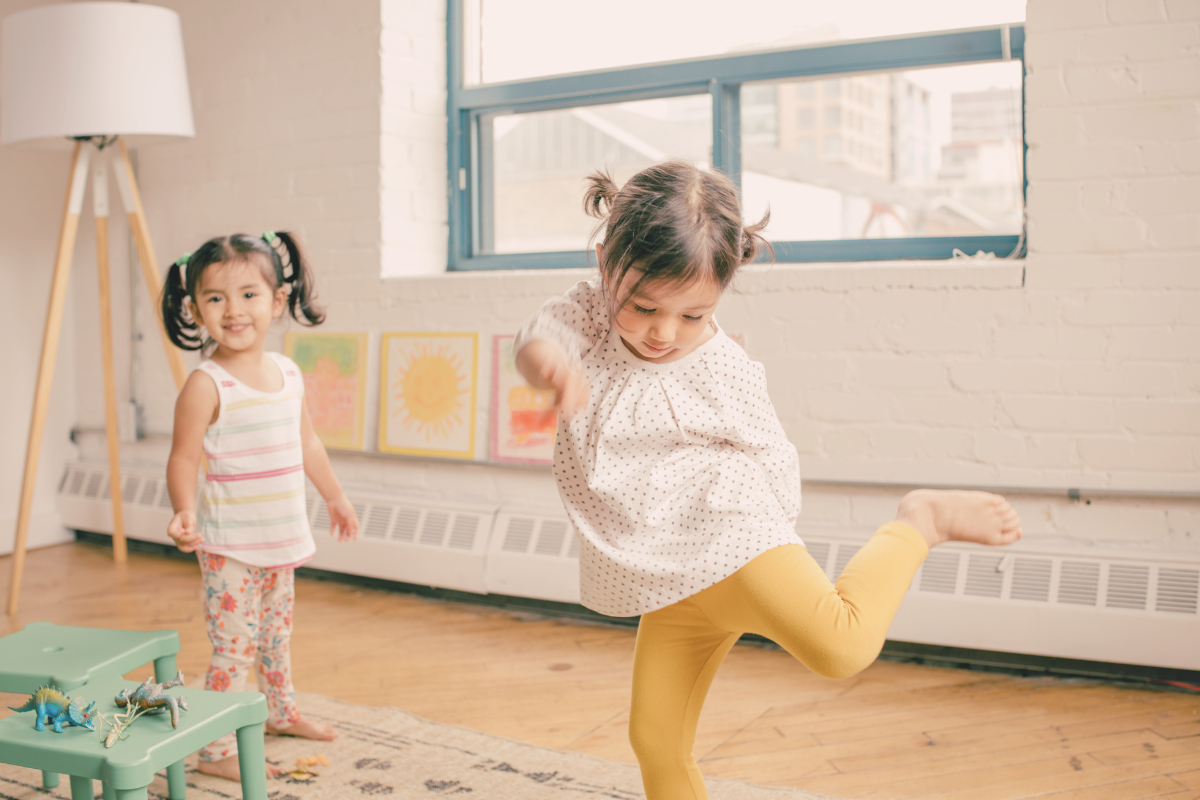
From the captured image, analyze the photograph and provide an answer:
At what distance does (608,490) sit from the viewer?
47.1 inches

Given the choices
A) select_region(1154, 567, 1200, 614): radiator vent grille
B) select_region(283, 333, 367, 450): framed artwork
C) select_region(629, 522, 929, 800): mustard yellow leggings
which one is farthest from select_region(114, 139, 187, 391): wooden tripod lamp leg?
select_region(1154, 567, 1200, 614): radiator vent grille

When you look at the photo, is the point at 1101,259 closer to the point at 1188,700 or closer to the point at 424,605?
the point at 1188,700

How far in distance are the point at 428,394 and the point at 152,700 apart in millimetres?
1569

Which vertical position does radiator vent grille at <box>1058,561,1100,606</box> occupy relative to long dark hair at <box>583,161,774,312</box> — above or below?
below

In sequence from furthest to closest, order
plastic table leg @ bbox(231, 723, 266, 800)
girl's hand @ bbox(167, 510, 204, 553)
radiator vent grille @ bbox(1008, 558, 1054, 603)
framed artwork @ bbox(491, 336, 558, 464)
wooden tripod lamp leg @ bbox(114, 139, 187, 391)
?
wooden tripod lamp leg @ bbox(114, 139, 187, 391) → framed artwork @ bbox(491, 336, 558, 464) → radiator vent grille @ bbox(1008, 558, 1054, 603) → girl's hand @ bbox(167, 510, 204, 553) → plastic table leg @ bbox(231, 723, 266, 800)

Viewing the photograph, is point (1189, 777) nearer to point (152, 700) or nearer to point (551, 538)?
point (551, 538)

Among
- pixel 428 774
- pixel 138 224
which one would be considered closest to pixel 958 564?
pixel 428 774

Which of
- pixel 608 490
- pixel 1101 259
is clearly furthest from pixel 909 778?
pixel 1101 259

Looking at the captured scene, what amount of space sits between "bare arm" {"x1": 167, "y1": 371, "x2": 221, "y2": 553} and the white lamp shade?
1.30 meters

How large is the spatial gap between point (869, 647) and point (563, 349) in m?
0.51

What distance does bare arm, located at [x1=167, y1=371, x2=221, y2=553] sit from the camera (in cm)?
157

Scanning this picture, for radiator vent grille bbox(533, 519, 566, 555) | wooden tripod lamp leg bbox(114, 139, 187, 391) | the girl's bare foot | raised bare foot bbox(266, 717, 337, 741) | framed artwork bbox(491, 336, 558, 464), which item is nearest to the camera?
the girl's bare foot

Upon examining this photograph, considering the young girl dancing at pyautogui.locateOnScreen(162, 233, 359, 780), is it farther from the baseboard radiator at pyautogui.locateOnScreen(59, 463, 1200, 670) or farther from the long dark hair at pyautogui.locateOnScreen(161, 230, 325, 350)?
the baseboard radiator at pyautogui.locateOnScreen(59, 463, 1200, 670)

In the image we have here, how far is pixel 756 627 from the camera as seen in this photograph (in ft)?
3.78
